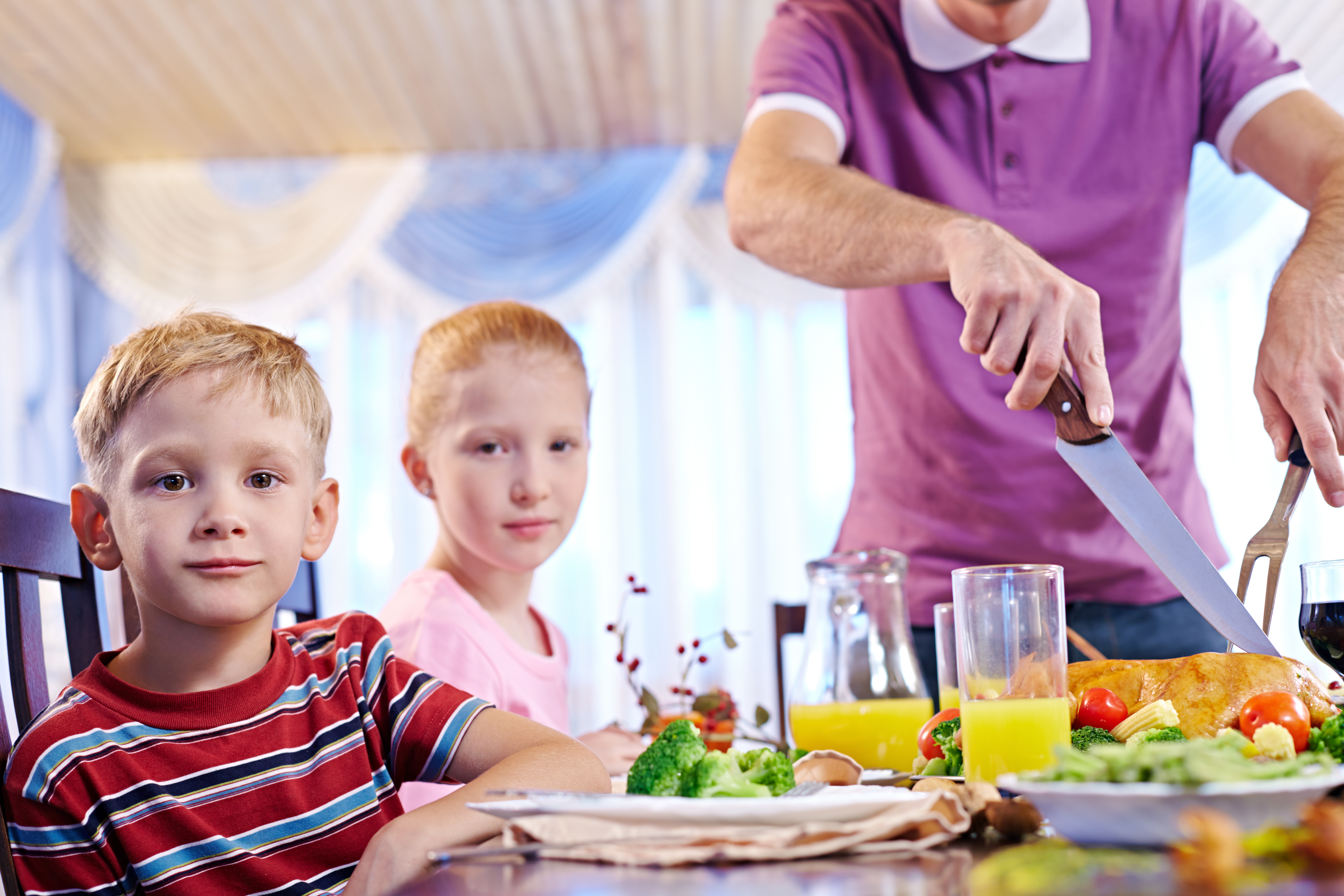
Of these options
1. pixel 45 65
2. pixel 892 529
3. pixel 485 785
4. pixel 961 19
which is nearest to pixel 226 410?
pixel 485 785

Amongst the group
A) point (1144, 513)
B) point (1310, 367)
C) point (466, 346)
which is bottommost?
point (1144, 513)

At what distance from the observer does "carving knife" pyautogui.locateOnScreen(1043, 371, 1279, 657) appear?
2.86 feet

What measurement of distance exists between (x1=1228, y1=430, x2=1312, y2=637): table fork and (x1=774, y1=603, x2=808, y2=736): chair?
936 mm

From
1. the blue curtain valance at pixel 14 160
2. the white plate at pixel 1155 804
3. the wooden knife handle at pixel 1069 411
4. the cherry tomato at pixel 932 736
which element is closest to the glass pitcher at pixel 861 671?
the cherry tomato at pixel 932 736

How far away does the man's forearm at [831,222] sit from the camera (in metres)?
1.01

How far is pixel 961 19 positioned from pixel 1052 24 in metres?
0.12

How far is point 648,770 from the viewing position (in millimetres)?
662

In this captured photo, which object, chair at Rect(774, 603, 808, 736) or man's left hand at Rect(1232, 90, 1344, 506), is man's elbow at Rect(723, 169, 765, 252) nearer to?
man's left hand at Rect(1232, 90, 1344, 506)

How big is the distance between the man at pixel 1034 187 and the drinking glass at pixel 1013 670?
67cm

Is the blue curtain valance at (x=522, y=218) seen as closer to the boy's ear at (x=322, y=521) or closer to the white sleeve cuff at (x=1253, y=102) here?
the white sleeve cuff at (x=1253, y=102)

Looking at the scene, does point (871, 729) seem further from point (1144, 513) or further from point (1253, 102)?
point (1253, 102)

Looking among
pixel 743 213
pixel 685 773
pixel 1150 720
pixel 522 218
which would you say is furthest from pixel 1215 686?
pixel 522 218

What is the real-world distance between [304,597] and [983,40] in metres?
1.18

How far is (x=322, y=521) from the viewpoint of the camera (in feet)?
3.43
